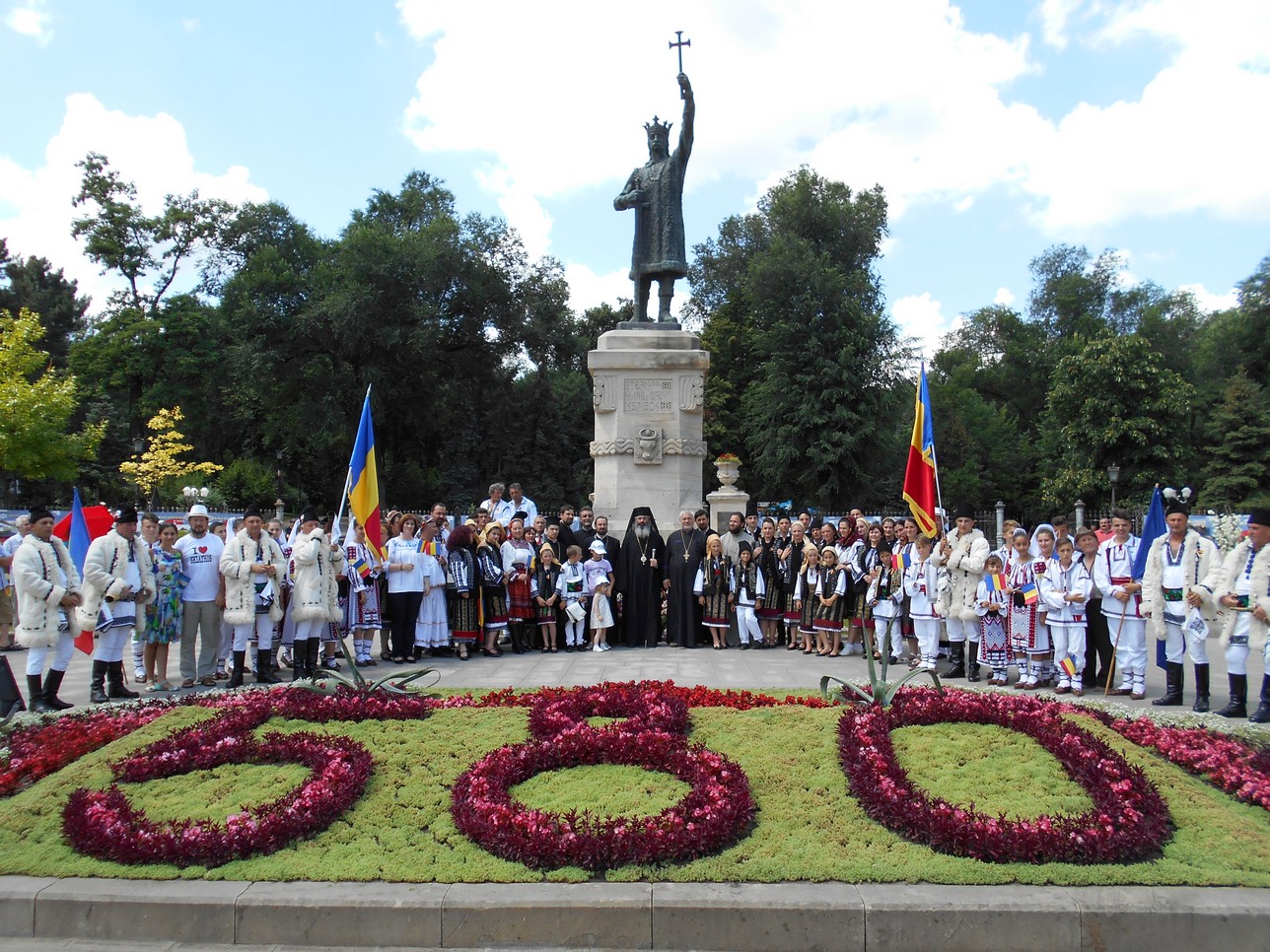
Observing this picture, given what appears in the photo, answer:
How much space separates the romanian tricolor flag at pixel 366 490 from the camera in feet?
34.5

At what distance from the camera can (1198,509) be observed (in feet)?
118

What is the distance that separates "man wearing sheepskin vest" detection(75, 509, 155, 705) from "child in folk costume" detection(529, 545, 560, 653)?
4826 mm

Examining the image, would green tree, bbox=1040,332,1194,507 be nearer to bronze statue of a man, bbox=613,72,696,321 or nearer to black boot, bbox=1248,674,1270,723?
bronze statue of a man, bbox=613,72,696,321

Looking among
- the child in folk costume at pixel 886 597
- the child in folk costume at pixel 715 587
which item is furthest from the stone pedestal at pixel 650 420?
the child in folk costume at pixel 886 597

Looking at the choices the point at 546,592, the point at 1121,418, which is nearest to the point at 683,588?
the point at 546,592

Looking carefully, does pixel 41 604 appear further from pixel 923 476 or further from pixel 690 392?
pixel 690 392

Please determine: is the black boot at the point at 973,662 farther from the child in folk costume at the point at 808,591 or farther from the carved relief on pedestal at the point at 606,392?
the carved relief on pedestal at the point at 606,392

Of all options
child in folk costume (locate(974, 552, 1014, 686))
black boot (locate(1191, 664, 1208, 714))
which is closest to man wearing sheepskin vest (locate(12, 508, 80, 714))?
child in folk costume (locate(974, 552, 1014, 686))

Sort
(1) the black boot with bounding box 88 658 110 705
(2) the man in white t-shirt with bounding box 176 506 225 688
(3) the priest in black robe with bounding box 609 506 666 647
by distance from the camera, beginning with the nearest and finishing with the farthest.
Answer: (1) the black boot with bounding box 88 658 110 705 < (2) the man in white t-shirt with bounding box 176 506 225 688 < (3) the priest in black robe with bounding box 609 506 666 647

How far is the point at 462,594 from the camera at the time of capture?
12.1 metres

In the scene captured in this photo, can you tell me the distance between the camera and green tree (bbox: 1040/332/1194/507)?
39312mm

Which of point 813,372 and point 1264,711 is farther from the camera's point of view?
point 813,372

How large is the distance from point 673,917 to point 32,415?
90.7 ft

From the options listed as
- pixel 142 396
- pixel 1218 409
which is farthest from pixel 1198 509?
pixel 142 396
